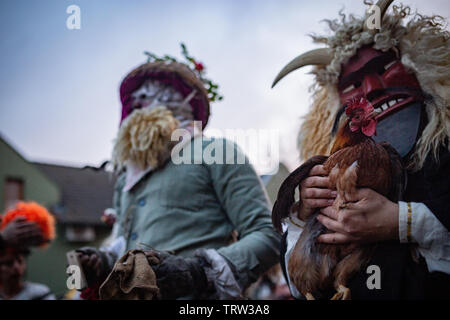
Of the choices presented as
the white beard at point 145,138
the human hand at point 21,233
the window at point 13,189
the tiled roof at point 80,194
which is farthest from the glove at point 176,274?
the tiled roof at point 80,194

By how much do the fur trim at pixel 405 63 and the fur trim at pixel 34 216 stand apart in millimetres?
2131

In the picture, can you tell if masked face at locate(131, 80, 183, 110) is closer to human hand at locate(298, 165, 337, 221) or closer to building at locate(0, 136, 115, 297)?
human hand at locate(298, 165, 337, 221)

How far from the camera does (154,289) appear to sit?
1.56m

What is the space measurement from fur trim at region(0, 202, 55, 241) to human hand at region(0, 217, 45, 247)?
0.10ft

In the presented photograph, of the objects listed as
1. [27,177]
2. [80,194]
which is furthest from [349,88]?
[80,194]

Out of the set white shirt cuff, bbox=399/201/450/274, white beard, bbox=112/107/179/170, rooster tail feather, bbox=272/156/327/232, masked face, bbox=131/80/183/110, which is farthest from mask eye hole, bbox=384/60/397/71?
masked face, bbox=131/80/183/110

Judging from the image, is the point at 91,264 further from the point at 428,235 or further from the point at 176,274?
the point at 428,235

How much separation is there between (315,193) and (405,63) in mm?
509

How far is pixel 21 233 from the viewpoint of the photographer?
3141 mm

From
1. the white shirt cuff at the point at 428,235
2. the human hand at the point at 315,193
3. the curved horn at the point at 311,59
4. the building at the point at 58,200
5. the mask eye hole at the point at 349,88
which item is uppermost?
the curved horn at the point at 311,59

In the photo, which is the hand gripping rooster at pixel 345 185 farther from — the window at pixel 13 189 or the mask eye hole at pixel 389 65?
the window at pixel 13 189

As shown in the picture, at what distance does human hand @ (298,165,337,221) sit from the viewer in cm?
144

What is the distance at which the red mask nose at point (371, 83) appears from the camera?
5.04ft
